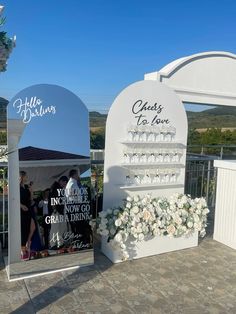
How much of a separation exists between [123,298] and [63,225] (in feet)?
3.35

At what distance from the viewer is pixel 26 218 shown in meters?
3.45

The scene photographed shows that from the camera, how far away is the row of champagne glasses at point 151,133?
412 centimetres

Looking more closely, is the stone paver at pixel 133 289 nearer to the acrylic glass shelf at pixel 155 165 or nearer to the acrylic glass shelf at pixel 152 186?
the acrylic glass shelf at pixel 152 186

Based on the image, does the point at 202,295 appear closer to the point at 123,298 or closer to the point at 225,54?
the point at 123,298

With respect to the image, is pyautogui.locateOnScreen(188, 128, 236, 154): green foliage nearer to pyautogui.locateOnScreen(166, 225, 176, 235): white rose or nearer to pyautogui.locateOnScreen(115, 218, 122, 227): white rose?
pyautogui.locateOnScreen(166, 225, 176, 235): white rose

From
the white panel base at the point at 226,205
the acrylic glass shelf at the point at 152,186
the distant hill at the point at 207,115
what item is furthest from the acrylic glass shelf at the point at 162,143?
the distant hill at the point at 207,115

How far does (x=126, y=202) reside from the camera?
4023 mm

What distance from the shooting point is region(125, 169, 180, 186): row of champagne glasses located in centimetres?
426

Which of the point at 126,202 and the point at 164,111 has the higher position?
the point at 164,111

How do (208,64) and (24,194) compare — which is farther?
(208,64)

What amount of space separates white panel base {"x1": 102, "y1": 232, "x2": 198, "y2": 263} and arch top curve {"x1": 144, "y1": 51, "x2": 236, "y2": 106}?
2069 millimetres

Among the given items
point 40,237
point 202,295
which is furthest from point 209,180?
point 40,237

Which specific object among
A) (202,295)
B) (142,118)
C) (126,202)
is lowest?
(202,295)

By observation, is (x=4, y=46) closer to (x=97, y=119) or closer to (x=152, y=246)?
(x=97, y=119)
